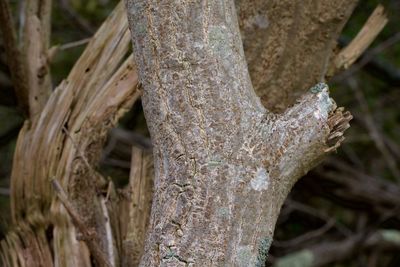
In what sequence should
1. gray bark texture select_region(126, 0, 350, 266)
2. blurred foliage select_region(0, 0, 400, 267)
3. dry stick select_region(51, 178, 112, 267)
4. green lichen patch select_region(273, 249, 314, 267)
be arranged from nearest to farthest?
gray bark texture select_region(126, 0, 350, 266) → dry stick select_region(51, 178, 112, 267) → green lichen patch select_region(273, 249, 314, 267) → blurred foliage select_region(0, 0, 400, 267)

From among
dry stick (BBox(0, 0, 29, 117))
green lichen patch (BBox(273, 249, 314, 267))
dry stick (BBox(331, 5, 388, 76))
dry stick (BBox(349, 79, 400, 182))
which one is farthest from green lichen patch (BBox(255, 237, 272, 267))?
dry stick (BBox(349, 79, 400, 182))

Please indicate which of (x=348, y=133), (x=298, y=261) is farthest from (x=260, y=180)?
(x=348, y=133)

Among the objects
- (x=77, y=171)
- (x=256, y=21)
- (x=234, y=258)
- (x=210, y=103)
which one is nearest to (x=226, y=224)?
(x=234, y=258)

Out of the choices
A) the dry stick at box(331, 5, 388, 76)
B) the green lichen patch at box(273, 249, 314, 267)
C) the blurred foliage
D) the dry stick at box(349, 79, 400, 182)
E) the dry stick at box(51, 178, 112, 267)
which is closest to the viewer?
the dry stick at box(51, 178, 112, 267)

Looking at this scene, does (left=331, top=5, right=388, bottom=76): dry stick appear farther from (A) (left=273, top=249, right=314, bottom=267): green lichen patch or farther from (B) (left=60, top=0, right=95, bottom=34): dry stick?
(B) (left=60, top=0, right=95, bottom=34): dry stick

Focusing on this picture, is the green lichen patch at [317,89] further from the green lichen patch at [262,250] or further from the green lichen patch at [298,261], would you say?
the green lichen patch at [298,261]

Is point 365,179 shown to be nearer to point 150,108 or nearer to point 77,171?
point 77,171

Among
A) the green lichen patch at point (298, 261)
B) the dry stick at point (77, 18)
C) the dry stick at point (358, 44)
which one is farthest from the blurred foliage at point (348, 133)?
the dry stick at point (358, 44)
